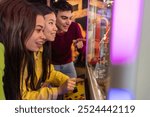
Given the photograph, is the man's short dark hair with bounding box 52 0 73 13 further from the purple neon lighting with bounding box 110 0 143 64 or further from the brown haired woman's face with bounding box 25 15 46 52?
the purple neon lighting with bounding box 110 0 143 64

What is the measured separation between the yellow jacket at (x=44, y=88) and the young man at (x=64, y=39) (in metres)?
0.04

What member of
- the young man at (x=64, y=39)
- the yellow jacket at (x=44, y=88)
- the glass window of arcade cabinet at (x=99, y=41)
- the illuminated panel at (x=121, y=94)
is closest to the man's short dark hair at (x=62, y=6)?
the young man at (x=64, y=39)

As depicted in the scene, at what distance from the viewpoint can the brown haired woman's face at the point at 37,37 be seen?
1.35 meters

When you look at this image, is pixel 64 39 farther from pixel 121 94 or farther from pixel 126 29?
pixel 121 94

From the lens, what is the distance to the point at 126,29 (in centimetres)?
133

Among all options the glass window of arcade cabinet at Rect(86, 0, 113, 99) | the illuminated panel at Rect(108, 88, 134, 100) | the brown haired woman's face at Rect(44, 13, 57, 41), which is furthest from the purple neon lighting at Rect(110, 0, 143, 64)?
the brown haired woman's face at Rect(44, 13, 57, 41)

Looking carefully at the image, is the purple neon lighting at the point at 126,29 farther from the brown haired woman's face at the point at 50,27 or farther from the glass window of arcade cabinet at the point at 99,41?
the brown haired woman's face at the point at 50,27

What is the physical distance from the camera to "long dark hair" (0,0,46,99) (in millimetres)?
1324

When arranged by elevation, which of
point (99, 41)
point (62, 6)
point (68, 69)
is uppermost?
point (62, 6)

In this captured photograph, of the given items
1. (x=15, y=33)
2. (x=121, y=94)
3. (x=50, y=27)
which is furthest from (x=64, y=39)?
(x=121, y=94)

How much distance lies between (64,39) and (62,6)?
0.19m

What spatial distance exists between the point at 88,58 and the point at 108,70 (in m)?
0.14

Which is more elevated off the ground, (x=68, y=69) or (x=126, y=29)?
(x=126, y=29)

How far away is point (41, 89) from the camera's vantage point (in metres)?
1.42
